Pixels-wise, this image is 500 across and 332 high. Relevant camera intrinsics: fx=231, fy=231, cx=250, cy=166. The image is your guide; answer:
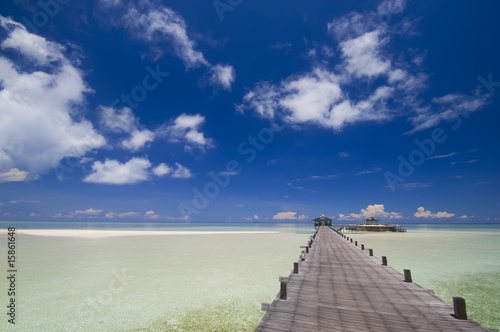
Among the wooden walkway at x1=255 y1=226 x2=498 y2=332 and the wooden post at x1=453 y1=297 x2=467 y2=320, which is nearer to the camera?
the wooden walkway at x1=255 y1=226 x2=498 y2=332

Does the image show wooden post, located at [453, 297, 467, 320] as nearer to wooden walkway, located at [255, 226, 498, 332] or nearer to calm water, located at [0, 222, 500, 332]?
wooden walkway, located at [255, 226, 498, 332]

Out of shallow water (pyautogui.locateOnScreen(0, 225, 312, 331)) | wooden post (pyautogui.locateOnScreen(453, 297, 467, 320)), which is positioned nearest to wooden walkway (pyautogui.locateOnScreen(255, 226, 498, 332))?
wooden post (pyautogui.locateOnScreen(453, 297, 467, 320))

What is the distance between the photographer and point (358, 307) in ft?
22.1

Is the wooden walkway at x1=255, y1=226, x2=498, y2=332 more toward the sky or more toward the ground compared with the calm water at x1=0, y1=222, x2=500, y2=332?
more toward the sky

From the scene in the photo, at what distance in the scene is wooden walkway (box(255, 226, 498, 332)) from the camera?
5.60 m

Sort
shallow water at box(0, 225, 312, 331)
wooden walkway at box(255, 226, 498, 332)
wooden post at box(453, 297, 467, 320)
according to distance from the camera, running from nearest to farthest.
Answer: wooden walkway at box(255, 226, 498, 332) → wooden post at box(453, 297, 467, 320) → shallow water at box(0, 225, 312, 331)

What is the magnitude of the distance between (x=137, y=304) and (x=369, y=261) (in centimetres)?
1301

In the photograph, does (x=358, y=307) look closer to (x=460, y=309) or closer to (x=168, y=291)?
(x=460, y=309)

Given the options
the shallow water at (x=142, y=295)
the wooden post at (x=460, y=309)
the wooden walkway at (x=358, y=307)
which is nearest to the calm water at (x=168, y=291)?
the shallow water at (x=142, y=295)

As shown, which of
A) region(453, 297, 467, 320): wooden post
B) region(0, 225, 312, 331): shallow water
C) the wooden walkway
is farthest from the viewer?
region(0, 225, 312, 331): shallow water

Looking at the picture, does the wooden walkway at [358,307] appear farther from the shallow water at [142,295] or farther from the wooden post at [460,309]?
the shallow water at [142,295]

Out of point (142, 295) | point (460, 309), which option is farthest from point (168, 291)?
point (460, 309)

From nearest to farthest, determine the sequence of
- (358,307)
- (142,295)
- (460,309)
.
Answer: (460,309), (358,307), (142,295)

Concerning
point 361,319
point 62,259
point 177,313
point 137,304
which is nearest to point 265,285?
point 177,313
